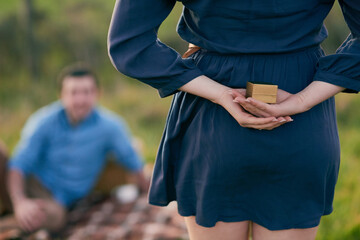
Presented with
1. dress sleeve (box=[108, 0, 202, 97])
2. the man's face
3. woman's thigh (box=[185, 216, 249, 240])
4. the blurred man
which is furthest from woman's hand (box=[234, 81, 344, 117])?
the blurred man

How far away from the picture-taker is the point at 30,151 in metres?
3.66

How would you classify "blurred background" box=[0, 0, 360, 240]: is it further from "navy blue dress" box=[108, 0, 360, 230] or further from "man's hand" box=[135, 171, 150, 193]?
"navy blue dress" box=[108, 0, 360, 230]

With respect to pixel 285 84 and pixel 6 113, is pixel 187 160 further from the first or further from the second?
pixel 6 113

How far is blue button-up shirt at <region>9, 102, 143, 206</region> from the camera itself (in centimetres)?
374

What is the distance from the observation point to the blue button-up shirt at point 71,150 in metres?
3.74

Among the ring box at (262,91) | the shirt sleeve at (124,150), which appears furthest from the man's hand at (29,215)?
the ring box at (262,91)

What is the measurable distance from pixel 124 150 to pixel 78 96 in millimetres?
586

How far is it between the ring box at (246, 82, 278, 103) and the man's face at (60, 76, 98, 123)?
111 inches

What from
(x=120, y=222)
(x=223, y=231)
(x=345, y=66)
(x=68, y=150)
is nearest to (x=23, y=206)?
(x=68, y=150)

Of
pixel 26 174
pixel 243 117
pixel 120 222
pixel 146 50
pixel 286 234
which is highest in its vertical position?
pixel 146 50

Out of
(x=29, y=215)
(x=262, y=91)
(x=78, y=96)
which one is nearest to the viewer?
(x=262, y=91)

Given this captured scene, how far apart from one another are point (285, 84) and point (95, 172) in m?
2.97

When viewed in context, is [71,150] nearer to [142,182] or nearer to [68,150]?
[68,150]

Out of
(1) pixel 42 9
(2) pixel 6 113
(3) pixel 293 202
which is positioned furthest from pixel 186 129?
(1) pixel 42 9
